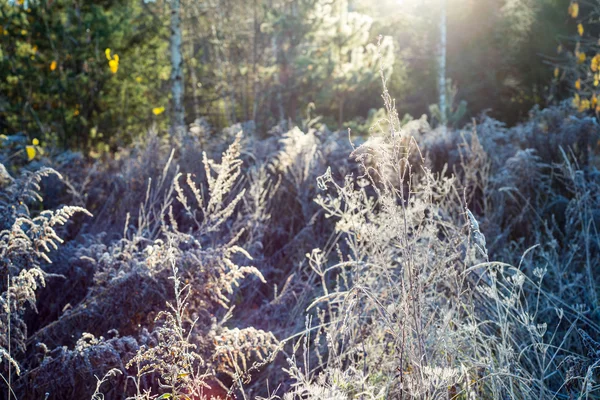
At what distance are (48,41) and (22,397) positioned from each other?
23.9 ft

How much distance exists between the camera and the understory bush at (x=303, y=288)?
1900 millimetres

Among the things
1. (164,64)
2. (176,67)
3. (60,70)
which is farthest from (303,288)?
(164,64)

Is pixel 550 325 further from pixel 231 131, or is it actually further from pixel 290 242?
pixel 231 131

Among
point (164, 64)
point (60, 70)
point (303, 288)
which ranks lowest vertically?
point (303, 288)

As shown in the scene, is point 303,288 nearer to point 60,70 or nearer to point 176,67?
point 60,70

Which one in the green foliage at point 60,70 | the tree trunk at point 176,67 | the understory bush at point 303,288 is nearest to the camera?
the understory bush at point 303,288

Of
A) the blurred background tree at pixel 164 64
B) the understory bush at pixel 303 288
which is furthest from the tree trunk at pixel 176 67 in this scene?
the understory bush at pixel 303 288

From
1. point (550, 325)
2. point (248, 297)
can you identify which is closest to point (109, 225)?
point (248, 297)

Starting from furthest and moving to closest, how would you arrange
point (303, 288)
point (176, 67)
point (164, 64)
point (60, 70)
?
point (164, 64)
point (176, 67)
point (60, 70)
point (303, 288)

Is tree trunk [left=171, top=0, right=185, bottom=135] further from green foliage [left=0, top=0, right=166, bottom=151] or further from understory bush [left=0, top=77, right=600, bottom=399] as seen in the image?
understory bush [left=0, top=77, right=600, bottom=399]

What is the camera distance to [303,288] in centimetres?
323

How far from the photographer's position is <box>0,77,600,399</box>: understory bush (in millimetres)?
1900

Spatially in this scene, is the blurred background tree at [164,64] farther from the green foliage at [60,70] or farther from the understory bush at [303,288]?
the understory bush at [303,288]

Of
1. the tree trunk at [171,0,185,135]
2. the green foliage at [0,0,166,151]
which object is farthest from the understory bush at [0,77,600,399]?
the tree trunk at [171,0,185,135]
